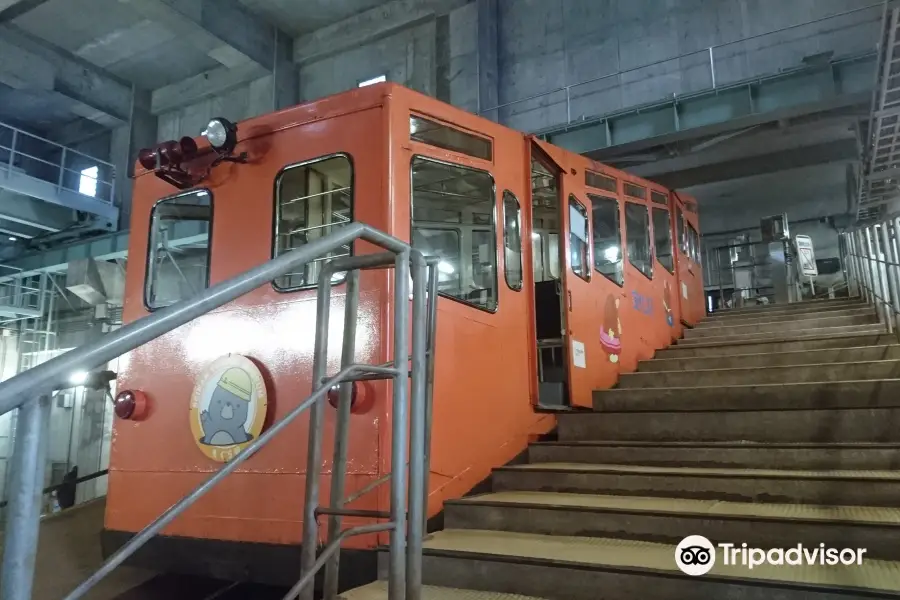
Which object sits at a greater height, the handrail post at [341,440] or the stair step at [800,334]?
the stair step at [800,334]

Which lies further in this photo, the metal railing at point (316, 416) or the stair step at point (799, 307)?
the stair step at point (799, 307)

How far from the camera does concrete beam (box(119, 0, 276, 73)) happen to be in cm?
1264

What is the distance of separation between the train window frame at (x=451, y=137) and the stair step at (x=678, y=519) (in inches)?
88.1

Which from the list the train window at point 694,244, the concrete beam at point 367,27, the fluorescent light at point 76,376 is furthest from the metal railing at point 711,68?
the fluorescent light at point 76,376

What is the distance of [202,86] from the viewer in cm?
1684

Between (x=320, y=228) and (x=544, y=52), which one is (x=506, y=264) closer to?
(x=320, y=228)

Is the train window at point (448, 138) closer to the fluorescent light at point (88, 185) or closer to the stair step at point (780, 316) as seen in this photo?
the stair step at point (780, 316)

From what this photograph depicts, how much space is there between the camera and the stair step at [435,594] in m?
2.83

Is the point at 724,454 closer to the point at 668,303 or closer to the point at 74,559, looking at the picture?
the point at 668,303

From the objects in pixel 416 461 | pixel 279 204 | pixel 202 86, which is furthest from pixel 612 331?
pixel 202 86

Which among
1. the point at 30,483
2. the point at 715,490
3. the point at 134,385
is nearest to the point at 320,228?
the point at 134,385

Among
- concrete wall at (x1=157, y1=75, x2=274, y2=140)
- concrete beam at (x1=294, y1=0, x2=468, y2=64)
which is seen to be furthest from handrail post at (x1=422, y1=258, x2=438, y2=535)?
concrete wall at (x1=157, y1=75, x2=274, y2=140)

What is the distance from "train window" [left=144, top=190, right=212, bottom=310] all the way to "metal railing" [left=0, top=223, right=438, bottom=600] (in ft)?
7.06

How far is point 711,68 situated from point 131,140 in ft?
48.5
